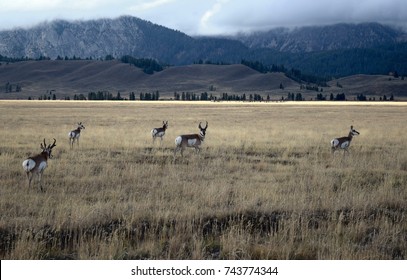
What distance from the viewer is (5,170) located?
1590 centimetres

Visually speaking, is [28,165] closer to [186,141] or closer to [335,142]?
[186,141]

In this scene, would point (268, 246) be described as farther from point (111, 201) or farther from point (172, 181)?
point (172, 181)

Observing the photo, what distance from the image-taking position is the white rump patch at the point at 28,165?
1273 centimetres

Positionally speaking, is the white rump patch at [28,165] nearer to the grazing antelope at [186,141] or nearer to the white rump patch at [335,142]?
the grazing antelope at [186,141]

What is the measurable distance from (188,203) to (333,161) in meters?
9.97

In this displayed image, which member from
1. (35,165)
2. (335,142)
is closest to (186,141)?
(335,142)

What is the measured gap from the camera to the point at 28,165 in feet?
41.9

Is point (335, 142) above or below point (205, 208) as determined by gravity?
above

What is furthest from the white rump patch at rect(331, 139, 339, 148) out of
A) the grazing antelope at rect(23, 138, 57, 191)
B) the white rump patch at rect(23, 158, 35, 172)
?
the white rump patch at rect(23, 158, 35, 172)

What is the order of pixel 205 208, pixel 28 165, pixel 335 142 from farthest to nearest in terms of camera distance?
pixel 335 142 → pixel 28 165 → pixel 205 208

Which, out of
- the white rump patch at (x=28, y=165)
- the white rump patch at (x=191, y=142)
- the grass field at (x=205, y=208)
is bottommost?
the grass field at (x=205, y=208)

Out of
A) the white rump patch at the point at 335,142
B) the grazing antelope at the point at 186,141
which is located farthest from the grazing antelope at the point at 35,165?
the white rump patch at the point at 335,142

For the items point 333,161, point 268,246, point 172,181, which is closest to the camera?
point 268,246

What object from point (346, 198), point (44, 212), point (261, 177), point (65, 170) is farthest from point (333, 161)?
point (44, 212)
